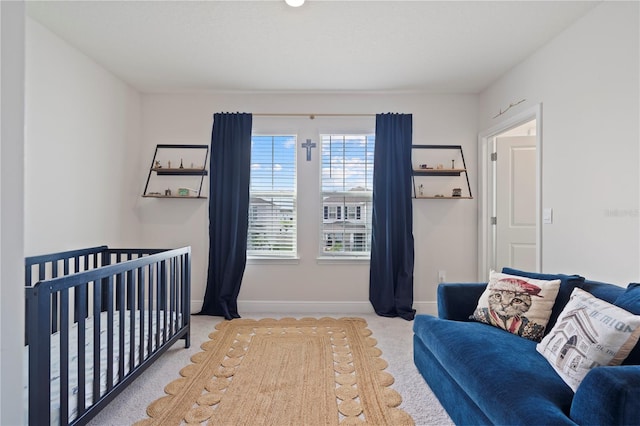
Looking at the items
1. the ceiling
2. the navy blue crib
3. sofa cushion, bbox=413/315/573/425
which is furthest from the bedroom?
sofa cushion, bbox=413/315/573/425

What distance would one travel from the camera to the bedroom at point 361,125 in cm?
199

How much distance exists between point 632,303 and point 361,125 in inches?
→ 107

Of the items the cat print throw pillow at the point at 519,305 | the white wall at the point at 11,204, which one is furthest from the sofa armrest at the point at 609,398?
the white wall at the point at 11,204

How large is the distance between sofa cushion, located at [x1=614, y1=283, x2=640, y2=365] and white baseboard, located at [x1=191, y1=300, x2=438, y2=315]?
2.13 metres

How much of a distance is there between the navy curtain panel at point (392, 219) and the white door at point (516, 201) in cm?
90

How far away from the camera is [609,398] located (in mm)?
1031

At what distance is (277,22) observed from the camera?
2305 millimetres

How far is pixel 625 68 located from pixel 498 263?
79.7 inches

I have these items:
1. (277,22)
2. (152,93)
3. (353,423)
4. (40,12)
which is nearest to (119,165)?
(152,93)

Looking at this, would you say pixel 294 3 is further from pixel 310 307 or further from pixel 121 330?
pixel 310 307

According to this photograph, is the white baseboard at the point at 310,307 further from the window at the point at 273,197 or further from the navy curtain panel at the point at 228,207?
the window at the point at 273,197

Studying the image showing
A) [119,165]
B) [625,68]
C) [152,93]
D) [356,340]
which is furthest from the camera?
[152,93]

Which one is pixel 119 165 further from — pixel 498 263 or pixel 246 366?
pixel 498 263

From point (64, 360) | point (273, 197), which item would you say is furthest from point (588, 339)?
point (273, 197)
